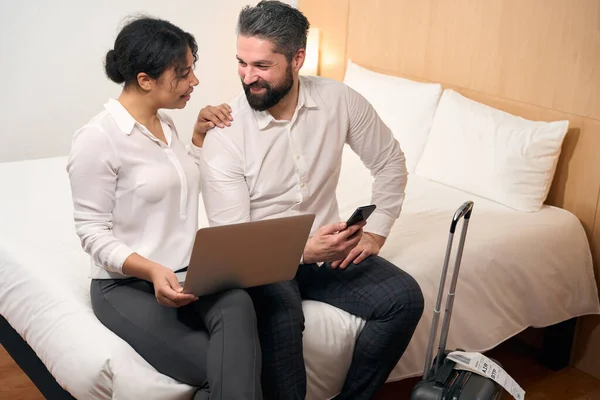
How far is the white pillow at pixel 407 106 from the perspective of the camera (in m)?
3.15

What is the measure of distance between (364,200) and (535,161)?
0.63 meters

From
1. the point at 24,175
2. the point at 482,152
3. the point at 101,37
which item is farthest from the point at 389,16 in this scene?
the point at 24,175

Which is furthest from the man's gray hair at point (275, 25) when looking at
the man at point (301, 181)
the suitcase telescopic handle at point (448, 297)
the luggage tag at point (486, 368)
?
the luggage tag at point (486, 368)

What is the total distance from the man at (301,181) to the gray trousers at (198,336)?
7.7 inches

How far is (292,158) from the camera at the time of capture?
2.21 metres

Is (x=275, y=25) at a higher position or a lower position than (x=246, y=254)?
higher

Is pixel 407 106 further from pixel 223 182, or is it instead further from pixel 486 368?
pixel 486 368

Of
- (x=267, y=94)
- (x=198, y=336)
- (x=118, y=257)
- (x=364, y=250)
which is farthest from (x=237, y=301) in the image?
(x=267, y=94)

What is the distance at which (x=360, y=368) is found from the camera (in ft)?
6.91

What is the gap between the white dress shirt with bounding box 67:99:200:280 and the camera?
1.83m

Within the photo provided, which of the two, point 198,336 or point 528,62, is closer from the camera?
point 198,336

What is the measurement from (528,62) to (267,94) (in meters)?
1.22

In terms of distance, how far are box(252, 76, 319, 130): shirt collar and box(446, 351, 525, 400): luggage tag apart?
0.82 meters

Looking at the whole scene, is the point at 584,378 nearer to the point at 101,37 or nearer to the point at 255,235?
the point at 255,235
